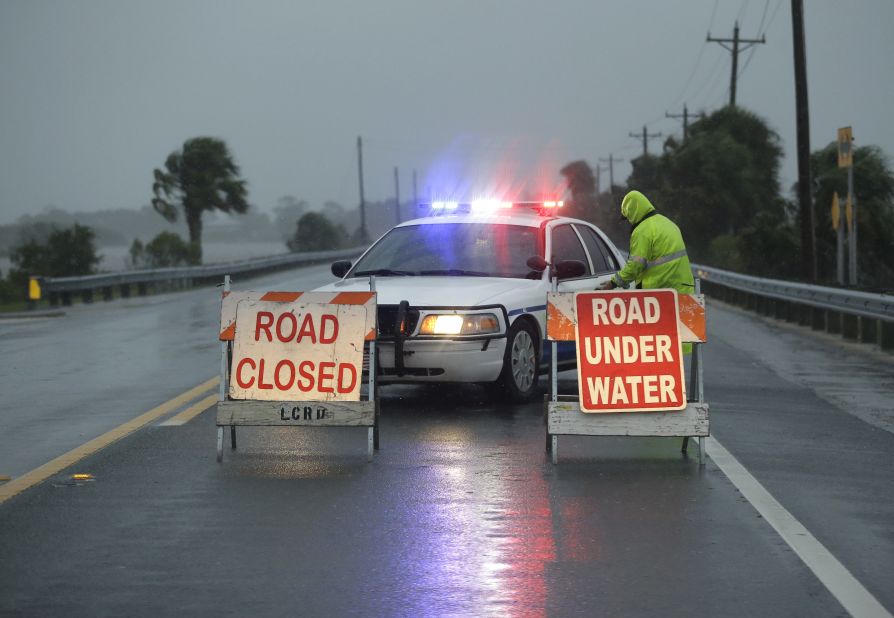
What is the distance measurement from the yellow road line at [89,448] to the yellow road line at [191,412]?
0.15 m

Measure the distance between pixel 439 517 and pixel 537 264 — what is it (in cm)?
558

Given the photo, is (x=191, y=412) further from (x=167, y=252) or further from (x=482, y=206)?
(x=167, y=252)

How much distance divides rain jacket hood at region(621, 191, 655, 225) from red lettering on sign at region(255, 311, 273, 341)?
3.06 metres

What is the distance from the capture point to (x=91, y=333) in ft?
74.9

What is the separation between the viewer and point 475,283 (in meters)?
12.8

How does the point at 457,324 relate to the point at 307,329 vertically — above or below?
below

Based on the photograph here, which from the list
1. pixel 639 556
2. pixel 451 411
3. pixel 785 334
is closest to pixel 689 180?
pixel 785 334

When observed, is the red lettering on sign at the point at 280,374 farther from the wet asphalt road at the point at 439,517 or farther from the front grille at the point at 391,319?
the front grille at the point at 391,319

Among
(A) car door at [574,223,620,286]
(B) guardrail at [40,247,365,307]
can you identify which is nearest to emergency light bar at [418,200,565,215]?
(A) car door at [574,223,620,286]

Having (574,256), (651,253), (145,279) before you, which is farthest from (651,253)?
(145,279)

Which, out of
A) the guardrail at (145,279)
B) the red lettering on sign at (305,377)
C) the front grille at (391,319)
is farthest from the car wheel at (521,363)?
the guardrail at (145,279)

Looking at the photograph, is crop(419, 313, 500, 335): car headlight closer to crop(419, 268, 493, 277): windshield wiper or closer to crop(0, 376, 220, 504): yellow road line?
crop(419, 268, 493, 277): windshield wiper

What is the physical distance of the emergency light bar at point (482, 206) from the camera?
567 inches

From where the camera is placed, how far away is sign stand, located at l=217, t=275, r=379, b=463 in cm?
965
